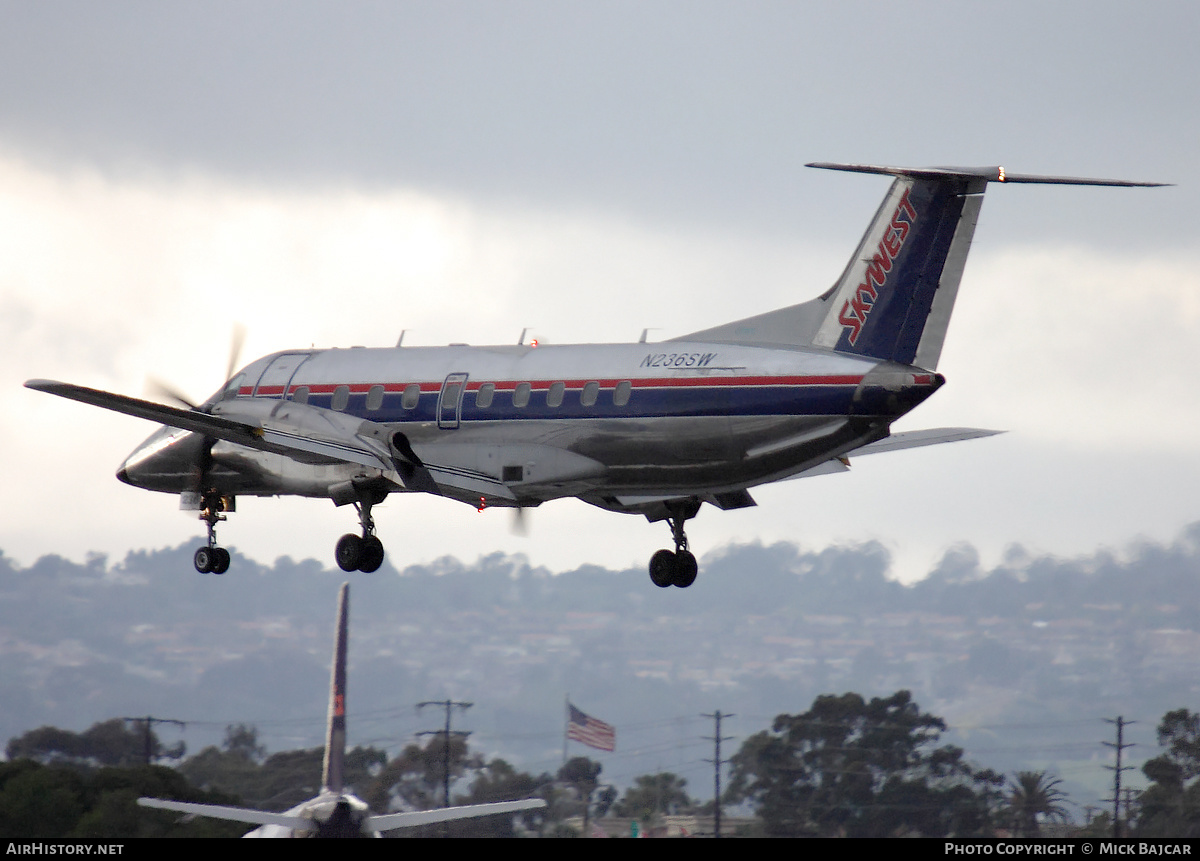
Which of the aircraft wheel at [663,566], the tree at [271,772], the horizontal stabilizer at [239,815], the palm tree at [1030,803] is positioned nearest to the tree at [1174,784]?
the palm tree at [1030,803]

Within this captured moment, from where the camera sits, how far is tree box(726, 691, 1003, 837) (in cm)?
8706

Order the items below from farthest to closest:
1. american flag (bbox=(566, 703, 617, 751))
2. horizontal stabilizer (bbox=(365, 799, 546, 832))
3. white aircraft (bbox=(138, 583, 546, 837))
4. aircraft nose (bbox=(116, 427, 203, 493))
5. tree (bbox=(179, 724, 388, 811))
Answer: tree (bbox=(179, 724, 388, 811))
american flag (bbox=(566, 703, 617, 751))
horizontal stabilizer (bbox=(365, 799, 546, 832))
white aircraft (bbox=(138, 583, 546, 837))
aircraft nose (bbox=(116, 427, 203, 493))

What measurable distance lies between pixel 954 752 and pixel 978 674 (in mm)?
73948

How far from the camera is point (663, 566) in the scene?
118ft

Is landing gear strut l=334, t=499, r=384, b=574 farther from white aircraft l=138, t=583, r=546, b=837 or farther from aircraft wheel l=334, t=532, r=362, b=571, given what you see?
white aircraft l=138, t=583, r=546, b=837

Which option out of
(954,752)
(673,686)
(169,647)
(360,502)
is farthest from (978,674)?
(360,502)

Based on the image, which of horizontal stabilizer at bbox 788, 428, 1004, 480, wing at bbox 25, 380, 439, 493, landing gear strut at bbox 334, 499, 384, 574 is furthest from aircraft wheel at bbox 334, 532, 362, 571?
horizontal stabilizer at bbox 788, 428, 1004, 480

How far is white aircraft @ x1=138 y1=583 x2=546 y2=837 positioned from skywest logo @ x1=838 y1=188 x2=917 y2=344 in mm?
25498

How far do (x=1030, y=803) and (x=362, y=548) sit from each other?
60238mm

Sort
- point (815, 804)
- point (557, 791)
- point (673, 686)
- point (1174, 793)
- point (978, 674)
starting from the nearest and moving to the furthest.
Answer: point (1174, 793) → point (815, 804) → point (557, 791) → point (978, 674) → point (673, 686)

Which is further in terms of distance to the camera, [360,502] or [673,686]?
[673,686]

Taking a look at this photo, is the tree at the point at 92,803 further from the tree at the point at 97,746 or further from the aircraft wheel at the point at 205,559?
the aircraft wheel at the point at 205,559

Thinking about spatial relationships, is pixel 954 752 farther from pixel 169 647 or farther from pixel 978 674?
pixel 169 647

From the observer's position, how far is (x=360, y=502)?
3506 cm
